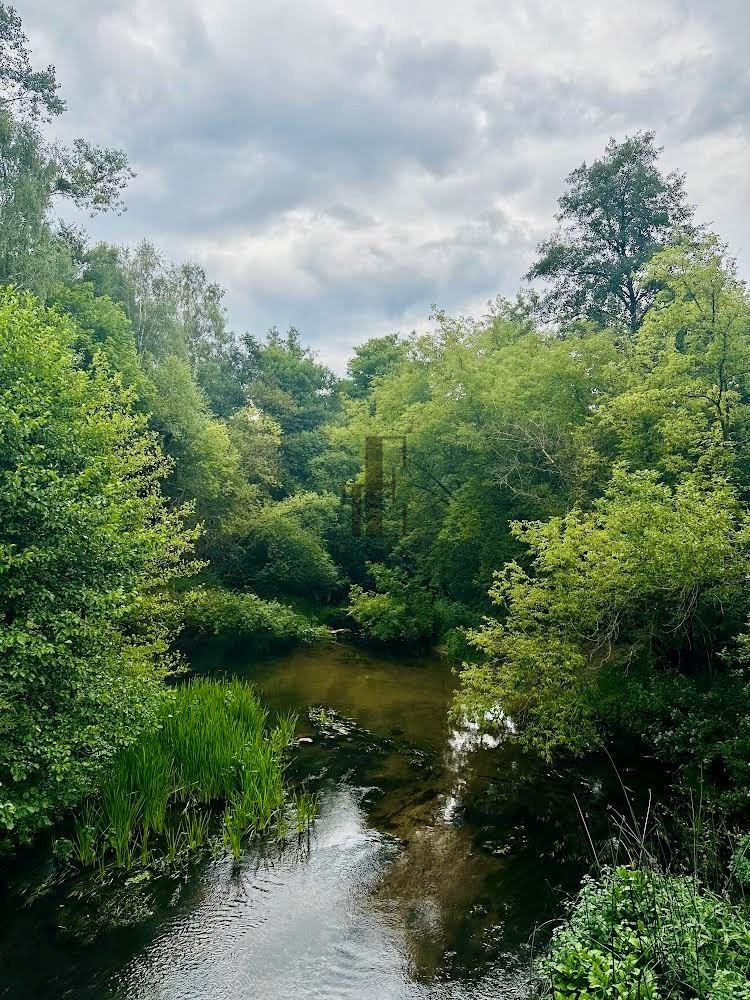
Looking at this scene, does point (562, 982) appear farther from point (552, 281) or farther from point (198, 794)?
point (552, 281)

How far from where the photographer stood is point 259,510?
25406 millimetres

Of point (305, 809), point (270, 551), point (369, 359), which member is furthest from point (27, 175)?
point (369, 359)

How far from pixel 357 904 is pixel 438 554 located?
14716 millimetres

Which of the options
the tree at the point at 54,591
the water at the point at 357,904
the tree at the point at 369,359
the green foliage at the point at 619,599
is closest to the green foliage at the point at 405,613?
the water at the point at 357,904

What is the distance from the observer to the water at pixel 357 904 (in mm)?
6008

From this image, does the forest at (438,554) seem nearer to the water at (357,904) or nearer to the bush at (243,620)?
the bush at (243,620)

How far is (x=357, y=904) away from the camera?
7.27m

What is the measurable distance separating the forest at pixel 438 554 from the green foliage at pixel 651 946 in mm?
26

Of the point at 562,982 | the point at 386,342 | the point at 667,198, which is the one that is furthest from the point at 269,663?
the point at 386,342

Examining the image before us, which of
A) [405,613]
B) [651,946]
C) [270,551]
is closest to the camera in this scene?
[651,946]

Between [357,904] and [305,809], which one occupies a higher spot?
[305,809]

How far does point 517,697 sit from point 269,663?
10.8 m

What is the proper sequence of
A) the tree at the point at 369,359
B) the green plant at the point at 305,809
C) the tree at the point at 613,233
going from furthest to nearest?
the tree at the point at 369,359 → the tree at the point at 613,233 → the green plant at the point at 305,809

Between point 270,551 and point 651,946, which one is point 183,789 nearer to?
point 651,946
